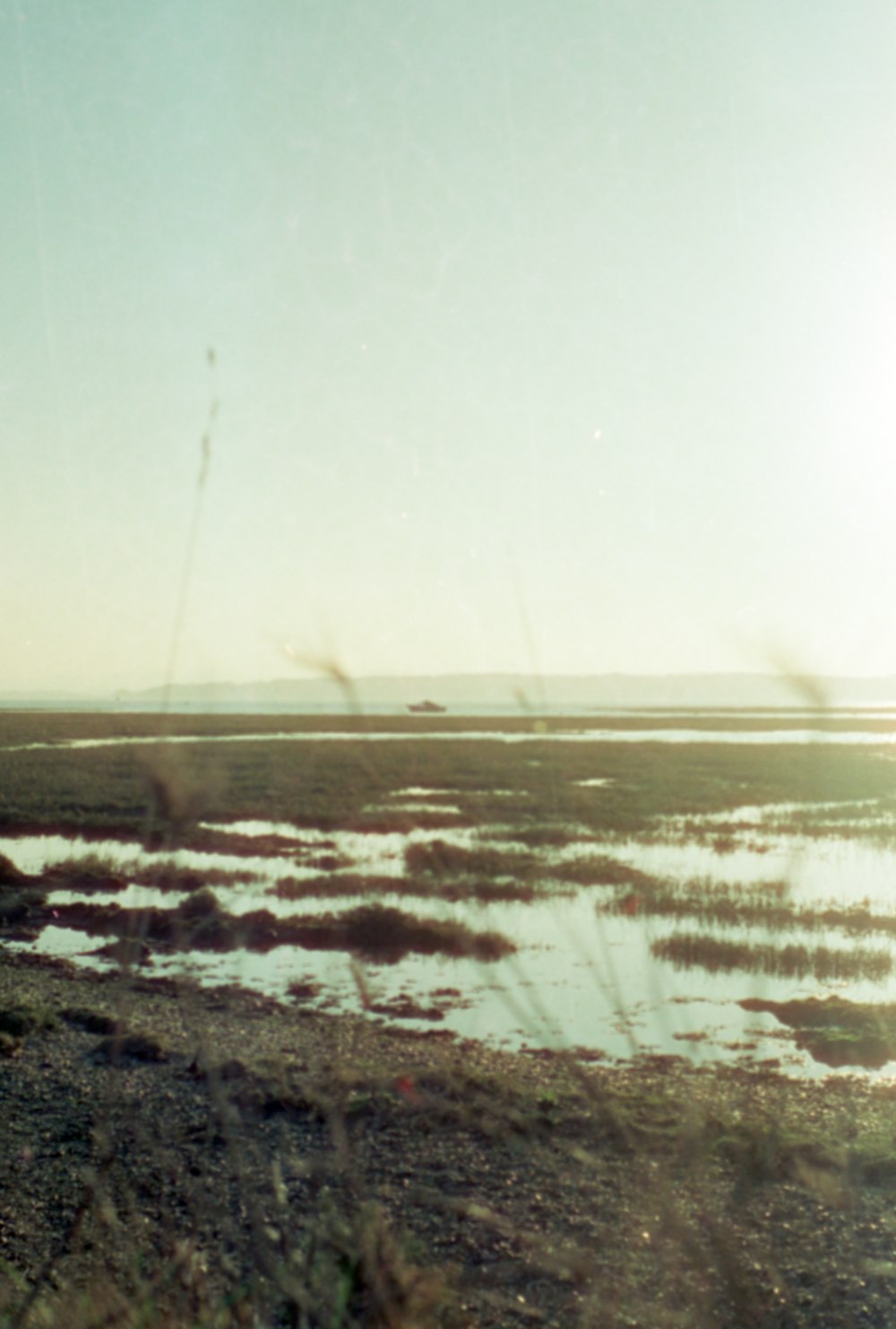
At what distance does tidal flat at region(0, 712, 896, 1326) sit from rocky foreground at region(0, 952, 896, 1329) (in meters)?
0.04

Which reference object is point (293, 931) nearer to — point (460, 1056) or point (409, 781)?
point (460, 1056)

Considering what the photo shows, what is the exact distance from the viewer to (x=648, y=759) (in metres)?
57.7

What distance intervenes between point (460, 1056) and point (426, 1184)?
11.3 feet

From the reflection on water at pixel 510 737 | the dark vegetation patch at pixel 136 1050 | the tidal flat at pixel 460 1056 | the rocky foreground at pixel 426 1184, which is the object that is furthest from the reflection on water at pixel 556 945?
the reflection on water at pixel 510 737

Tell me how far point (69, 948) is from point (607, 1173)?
11326 mm

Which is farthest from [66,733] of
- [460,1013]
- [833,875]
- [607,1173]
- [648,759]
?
[607,1173]

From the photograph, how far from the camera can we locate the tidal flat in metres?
6.75

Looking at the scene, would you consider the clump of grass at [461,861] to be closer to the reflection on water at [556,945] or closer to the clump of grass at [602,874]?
the reflection on water at [556,945]

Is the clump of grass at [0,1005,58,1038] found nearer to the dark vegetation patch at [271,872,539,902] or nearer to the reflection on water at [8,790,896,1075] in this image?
the reflection on water at [8,790,896,1075]

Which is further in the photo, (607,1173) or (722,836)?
(722,836)

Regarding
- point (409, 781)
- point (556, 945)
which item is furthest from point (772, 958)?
point (409, 781)

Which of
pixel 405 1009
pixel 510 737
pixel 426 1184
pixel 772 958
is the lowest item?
pixel 510 737

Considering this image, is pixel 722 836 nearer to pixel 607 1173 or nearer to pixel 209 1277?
pixel 607 1173

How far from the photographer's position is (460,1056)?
11953 mm
